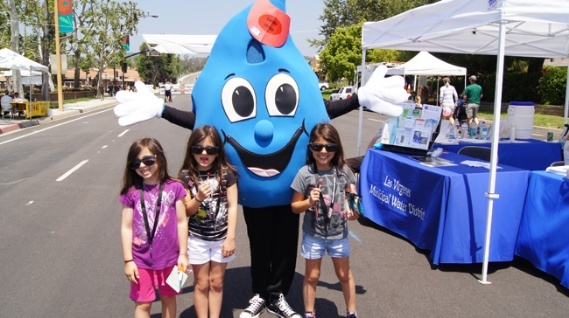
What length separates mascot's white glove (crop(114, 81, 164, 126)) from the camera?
124 inches

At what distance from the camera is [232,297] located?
3.71 meters

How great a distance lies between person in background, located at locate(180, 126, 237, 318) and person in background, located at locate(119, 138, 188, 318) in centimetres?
13

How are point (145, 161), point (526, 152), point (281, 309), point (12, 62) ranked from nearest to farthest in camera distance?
point (145, 161) → point (281, 309) → point (526, 152) → point (12, 62)

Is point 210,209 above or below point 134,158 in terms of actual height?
below

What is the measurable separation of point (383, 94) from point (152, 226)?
5.83 ft

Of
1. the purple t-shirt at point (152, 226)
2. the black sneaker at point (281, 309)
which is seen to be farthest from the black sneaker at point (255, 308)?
the purple t-shirt at point (152, 226)

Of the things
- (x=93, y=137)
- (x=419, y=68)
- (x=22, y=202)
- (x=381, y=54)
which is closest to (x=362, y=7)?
(x=381, y=54)

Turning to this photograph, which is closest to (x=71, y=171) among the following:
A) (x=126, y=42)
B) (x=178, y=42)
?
(x=178, y=42)

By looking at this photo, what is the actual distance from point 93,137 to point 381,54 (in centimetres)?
3215

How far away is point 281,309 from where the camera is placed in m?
3.30

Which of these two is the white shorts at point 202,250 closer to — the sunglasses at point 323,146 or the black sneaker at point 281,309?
the black sneaker at point 281,309

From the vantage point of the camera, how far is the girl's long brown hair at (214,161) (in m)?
2.87

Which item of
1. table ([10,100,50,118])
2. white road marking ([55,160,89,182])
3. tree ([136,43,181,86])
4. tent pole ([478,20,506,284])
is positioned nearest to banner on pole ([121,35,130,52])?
table ([10,100,50,118])

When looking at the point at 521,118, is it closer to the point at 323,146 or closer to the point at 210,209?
the point at 323,146
